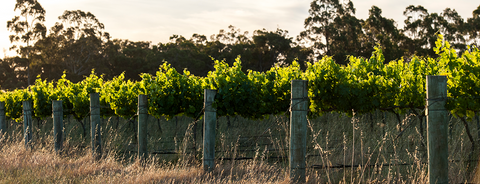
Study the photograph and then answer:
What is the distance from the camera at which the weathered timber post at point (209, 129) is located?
5.77 m

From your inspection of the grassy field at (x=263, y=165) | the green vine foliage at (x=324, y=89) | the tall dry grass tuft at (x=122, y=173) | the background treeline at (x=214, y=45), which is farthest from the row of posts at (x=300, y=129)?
the background treeline at (x=214, y=45)

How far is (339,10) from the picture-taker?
30062 millimetres

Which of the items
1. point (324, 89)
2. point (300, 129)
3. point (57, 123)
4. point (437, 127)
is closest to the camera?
point (437, 127)

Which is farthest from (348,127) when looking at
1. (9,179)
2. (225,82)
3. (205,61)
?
(205,61)

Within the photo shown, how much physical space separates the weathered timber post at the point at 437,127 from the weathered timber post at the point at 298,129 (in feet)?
5.05

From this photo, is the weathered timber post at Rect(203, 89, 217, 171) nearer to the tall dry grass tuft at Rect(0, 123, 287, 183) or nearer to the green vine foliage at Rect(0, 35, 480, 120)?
the tall dry grass tuft at Rect(0, 123, 287, 183)

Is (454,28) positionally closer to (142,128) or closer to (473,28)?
(473,28)

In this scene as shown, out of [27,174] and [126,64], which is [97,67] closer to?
[126,64]

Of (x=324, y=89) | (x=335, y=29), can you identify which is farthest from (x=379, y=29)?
(x=324, y=89)

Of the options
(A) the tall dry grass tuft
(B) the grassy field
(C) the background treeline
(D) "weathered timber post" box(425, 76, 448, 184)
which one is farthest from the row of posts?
(C) the background treeline

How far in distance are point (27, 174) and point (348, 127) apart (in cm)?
823

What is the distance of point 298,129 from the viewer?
4.95m

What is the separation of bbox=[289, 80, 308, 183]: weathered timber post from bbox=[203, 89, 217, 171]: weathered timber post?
139cm

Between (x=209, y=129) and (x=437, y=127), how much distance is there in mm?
3186
